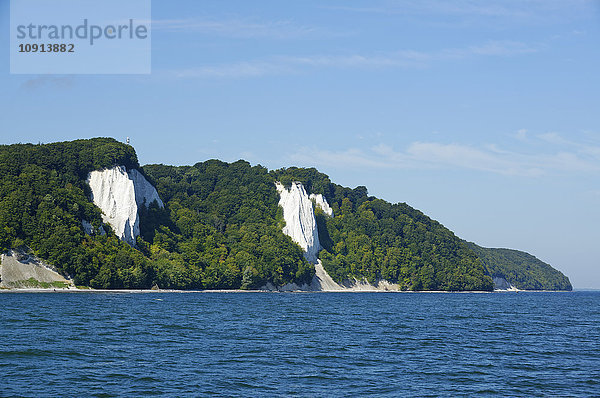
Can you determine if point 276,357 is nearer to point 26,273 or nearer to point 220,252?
point 26,273

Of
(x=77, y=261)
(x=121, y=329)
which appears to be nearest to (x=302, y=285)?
(x=77, y=261)

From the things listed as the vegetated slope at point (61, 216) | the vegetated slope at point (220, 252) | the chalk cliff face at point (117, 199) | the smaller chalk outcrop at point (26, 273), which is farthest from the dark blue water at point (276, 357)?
the vegetated slope at point (220, 252)

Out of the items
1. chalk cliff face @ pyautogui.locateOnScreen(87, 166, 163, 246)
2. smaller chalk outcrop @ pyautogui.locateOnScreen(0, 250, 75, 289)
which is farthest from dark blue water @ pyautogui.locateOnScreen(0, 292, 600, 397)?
chalk cliff face @ pyautogui.locateOnScreen(87, 166, 163, 246)

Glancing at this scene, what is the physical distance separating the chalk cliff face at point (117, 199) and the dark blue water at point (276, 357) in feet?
276

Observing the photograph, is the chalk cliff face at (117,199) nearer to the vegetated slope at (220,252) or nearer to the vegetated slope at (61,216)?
the vegetated slope at (61,216)

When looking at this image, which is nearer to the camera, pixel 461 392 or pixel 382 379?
pixel 461 392

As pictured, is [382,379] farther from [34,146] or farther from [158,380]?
[34,146]

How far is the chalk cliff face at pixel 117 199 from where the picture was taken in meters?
160

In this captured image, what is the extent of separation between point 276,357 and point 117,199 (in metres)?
127

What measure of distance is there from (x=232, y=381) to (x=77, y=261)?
9728 centimetres

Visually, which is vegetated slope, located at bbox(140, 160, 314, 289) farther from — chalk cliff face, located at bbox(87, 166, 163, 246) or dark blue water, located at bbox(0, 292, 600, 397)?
dark blue water, located at bbox(0, 292, 600, 397)

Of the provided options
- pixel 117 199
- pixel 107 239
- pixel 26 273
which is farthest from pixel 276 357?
pixel 117 199

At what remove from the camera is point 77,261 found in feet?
409

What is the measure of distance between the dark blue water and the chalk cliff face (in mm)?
84055
